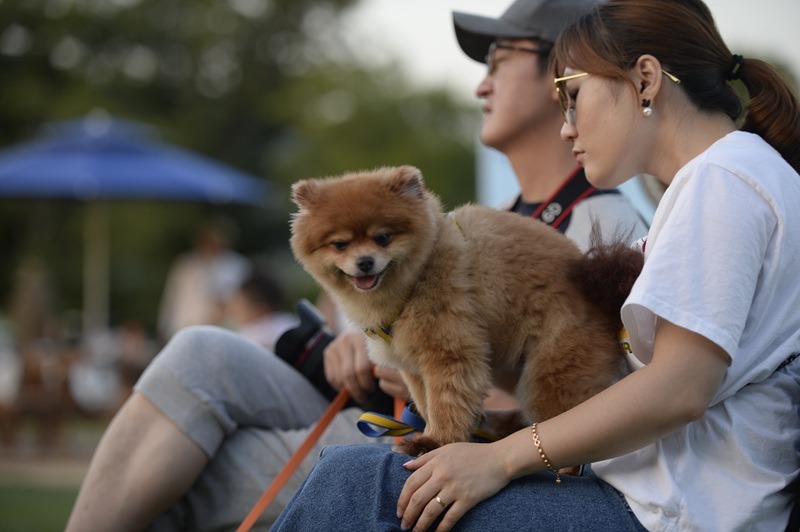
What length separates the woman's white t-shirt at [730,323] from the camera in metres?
1.78

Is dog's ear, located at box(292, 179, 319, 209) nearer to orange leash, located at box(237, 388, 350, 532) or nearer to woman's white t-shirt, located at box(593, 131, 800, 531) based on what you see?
orange leash, located at box(237, 388, 350, 532)

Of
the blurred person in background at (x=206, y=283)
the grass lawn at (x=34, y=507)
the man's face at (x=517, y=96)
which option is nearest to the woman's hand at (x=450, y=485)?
the man's face at (x=517, y=96)

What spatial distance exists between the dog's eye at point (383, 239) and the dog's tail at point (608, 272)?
1.70 ft

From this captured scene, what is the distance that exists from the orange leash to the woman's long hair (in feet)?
4.17

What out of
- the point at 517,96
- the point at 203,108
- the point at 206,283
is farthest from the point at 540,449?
the point at 203,108

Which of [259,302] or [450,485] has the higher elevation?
[450,485]

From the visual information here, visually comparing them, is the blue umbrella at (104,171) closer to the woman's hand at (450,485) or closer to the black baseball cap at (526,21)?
the black baseball cap at (526,21)

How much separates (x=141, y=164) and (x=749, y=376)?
1092 cm

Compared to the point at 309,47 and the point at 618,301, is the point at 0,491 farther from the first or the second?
the point at 309,47

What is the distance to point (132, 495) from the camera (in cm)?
273

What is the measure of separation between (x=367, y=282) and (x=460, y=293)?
29 cm

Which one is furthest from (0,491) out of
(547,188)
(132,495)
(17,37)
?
(17,37)

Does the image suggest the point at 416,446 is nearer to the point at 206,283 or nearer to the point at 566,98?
the point at 566,98

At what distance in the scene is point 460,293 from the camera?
238cm
